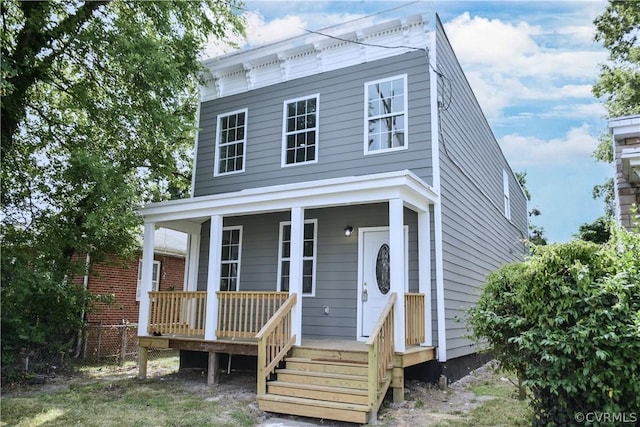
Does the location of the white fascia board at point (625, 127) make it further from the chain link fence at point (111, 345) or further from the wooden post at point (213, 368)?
the chain link fence at point (111, 345)

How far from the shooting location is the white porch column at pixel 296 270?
7.23m

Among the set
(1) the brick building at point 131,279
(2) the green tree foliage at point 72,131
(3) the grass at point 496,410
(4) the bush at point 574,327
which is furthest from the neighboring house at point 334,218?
(1) the brick building at point 131,279

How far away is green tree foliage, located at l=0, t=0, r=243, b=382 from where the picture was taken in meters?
8.38

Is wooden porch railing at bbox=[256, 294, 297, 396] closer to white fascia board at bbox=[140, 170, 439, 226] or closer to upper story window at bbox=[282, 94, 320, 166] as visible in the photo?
white fascia board at bbox=[140, 170, 439, 226]

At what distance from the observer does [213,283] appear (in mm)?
8148

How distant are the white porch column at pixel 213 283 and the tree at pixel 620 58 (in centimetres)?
1607

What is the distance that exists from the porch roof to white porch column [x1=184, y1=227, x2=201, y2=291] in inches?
58.0

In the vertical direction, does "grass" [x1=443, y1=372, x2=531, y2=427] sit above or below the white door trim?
below

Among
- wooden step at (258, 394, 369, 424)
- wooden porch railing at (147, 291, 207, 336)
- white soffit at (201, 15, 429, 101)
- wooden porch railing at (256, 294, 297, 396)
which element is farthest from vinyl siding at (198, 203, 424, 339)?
white soffit at (201, 15, 429, 101)

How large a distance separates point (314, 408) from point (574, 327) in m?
3.16

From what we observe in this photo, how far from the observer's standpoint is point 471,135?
10.7 metres

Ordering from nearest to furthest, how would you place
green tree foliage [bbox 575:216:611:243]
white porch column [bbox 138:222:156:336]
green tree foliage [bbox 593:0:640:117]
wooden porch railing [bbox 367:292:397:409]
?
wooden porch railing [bbox 367:292:397:409]
white porch column [bbox 138:222:156:336]
green tree foliage [bbox 593:0:640:117]
green tree foliage [bbox 575:216:611:243]

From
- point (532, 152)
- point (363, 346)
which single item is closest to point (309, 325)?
point (363, 346)

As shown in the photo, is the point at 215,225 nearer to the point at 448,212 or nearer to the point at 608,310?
the point at 448,212
